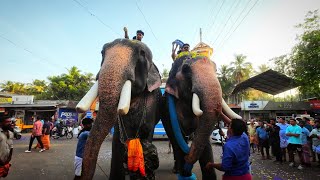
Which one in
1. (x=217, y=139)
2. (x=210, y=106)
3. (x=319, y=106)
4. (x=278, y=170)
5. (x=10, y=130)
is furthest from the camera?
(x=319, y=106)

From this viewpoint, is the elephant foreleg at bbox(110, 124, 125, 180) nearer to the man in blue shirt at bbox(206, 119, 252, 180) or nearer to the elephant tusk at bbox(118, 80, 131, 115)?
the elephant tusk at bbox(118, 80, 131, 115)

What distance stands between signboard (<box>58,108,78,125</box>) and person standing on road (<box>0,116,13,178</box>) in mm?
23365

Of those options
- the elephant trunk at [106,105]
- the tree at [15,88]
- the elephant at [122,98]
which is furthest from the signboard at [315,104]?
the tree at [15,88]

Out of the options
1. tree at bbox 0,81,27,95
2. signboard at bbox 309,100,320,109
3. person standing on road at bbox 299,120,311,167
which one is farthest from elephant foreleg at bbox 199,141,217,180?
tree at bbox 0,81,27,95

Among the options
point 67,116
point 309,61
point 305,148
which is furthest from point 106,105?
point 67,116

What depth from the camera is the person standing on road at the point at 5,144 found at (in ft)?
13.9

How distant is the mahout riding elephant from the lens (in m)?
3.54

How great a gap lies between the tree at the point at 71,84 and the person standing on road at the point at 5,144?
33.3 metres

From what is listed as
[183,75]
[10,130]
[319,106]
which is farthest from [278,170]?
[319,106]

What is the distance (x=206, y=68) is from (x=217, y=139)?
39.9ft

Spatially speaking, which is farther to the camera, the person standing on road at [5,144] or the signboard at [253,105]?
the signboard at [253,105]

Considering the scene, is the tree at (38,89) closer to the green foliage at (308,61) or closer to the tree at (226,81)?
the tree at (226,81)

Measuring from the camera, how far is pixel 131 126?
13.5 ft

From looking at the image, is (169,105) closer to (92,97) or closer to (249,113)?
(92,97)
